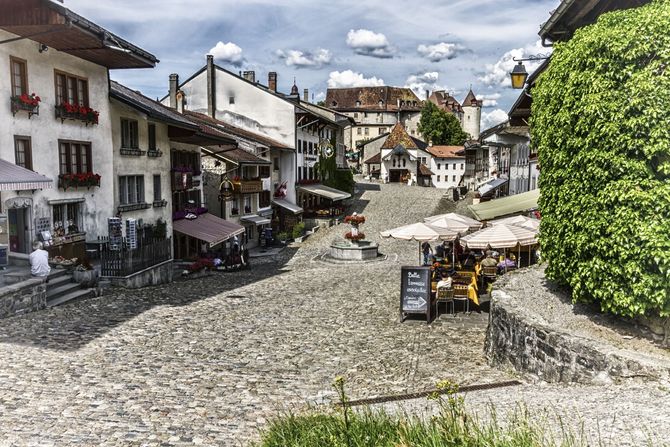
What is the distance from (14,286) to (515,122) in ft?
73.2

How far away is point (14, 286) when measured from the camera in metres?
15.4

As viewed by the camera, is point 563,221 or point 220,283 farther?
point 220,283

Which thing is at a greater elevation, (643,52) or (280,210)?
(643,52)

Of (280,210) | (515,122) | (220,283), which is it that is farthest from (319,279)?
(280,210)

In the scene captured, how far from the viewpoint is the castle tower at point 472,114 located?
149625 millimetres

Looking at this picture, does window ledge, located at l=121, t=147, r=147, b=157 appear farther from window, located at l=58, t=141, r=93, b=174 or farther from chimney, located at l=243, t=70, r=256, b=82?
chimney, located at l=243, t=70, r=256, b=82

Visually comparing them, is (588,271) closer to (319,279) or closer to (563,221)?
(563,221)

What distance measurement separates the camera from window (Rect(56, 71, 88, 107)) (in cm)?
2127

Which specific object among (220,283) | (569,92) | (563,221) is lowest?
(220,283)

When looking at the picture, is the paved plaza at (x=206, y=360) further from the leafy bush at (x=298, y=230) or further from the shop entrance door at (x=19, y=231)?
Result: the leafy bush at (x=298, y=230)

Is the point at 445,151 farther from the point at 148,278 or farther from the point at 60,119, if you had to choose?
the point at 60,119

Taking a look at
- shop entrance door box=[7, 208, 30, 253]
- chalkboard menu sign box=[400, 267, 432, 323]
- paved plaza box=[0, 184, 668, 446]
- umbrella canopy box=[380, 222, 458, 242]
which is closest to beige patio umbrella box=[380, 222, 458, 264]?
umbrella canopy box=[380, 222, 458, 242]

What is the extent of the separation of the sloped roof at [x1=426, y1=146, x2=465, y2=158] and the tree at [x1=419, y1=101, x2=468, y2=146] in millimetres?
7243

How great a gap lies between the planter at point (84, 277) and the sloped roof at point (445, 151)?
8030 centimetres
